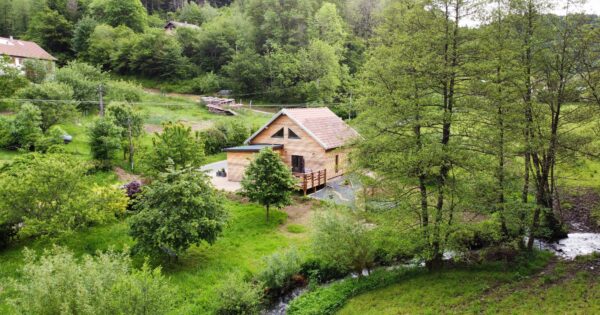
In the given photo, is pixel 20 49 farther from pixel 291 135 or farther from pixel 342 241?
pixel 342 241

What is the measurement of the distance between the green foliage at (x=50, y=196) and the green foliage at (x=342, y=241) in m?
9.15

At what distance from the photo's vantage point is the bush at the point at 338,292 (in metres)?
13.3

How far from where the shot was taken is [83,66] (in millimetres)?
42844

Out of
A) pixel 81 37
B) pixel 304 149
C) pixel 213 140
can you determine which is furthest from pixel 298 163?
pixel 81 37

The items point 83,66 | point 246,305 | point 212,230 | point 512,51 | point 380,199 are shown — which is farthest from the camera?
point 83,66

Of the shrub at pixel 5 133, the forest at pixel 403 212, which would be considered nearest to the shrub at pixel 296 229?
the forest at pixel 403 212

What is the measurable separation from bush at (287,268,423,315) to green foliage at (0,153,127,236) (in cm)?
908

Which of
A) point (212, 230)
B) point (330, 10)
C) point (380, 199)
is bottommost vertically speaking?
point (212, 230)

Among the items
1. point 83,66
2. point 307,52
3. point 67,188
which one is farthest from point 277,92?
point 67,188

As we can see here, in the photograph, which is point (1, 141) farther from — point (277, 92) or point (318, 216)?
point (277, 92)

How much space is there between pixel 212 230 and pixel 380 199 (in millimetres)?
6582

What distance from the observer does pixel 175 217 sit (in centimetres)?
1438

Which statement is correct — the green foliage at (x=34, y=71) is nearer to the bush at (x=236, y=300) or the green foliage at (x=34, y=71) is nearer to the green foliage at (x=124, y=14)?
the green foliage at (x=124, y=14)

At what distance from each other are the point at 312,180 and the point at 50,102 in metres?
20.1
